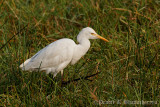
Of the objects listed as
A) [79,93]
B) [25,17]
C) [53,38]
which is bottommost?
[79,93]

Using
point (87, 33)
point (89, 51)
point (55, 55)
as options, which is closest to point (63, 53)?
point (55, 55)

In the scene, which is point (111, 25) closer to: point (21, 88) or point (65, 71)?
point (65, 71)

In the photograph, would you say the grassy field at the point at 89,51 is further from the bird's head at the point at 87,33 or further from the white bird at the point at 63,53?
the bird's head at the point at 87,33

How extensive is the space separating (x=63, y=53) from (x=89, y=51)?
95 centimetres

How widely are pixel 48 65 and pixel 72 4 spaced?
218 centimetres

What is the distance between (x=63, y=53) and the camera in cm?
425

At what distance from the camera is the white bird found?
4254 millimetres

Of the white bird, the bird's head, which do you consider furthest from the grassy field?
the bird's head

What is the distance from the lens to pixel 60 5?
6141mm

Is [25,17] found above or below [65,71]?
Answer: above

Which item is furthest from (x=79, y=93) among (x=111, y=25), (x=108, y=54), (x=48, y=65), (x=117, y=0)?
(x=117, y=0)

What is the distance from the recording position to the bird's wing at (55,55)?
13.9 feet

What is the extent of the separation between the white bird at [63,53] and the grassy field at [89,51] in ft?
0.58

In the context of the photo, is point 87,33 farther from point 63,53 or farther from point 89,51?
point 89,51
